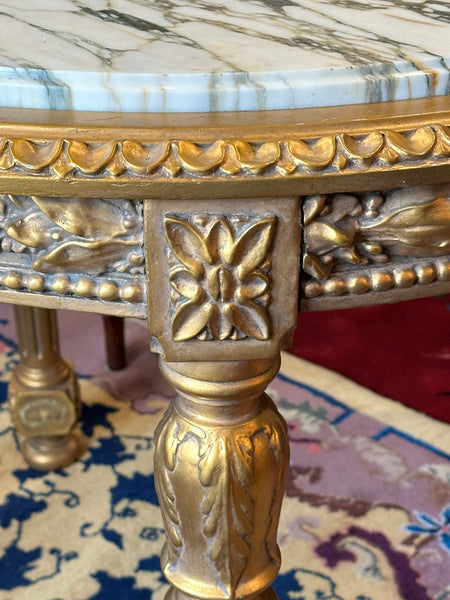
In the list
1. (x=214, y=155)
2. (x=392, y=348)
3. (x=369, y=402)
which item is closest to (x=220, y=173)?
(x=214, y=155)

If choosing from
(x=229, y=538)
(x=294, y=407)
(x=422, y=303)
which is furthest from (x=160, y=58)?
(x=422, y=303)

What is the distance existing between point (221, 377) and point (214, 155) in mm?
117

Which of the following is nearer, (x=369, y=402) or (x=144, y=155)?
(x=144, y=155)

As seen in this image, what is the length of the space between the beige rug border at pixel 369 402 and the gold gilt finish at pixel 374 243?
629 mm

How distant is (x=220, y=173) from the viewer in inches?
12.1

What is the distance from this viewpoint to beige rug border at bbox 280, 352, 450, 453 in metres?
0.97

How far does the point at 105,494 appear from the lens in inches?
34.8

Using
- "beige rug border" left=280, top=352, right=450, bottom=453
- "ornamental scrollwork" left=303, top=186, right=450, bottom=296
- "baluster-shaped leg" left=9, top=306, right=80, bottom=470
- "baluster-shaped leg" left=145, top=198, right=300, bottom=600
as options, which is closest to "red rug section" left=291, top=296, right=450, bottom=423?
"beige rug border" left=280, top=352, right=450, bottom=453

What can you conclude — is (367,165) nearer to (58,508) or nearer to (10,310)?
(58,508)

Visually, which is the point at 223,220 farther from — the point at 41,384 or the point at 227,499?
the point at 41,384

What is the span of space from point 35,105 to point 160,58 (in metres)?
0.06

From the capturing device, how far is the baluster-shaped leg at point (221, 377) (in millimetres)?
328

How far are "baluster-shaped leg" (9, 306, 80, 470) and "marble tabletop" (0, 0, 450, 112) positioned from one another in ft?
1.59

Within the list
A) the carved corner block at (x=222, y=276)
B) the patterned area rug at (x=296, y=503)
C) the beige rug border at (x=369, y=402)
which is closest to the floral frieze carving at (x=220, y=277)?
the carved corner block at (x=222, y=276)
